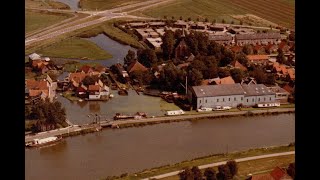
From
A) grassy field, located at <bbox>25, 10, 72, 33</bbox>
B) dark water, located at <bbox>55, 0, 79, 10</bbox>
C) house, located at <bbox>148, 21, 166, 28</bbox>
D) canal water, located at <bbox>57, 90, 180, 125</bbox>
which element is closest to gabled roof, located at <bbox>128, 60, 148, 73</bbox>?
canal water, located at <bbox>57, 90, 180, 125</bbox>

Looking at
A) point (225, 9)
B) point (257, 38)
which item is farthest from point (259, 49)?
point (225, 9)

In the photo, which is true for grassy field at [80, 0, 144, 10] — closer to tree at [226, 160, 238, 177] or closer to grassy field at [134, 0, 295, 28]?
grassy field at [134, 0, 295, 28]

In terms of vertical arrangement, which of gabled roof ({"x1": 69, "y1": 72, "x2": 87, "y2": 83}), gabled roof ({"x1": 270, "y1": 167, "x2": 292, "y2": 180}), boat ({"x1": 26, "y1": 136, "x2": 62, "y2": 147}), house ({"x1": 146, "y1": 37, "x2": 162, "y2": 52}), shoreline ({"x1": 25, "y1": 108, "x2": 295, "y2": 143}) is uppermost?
house ({"x1": 146, "y1": 37, "x2": 162, "y2": 52})

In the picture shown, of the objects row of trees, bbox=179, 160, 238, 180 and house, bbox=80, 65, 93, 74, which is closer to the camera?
row of trees, bbox=179, 160, 238, 180

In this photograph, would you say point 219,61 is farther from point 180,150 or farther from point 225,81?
point 180,150

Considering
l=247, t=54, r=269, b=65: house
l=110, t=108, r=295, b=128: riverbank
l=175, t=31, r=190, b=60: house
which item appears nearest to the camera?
l=110, t=108, r=295, b=128: riverbank
